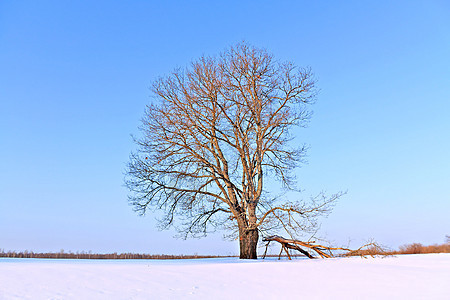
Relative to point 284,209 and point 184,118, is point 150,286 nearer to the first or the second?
point 284,209

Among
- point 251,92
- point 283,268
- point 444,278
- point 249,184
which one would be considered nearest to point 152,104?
point 251,92

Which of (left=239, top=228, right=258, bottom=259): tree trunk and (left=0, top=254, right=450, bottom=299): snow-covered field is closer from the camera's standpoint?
(left=0, top=254, right=450, bottom=299): snow-covered field

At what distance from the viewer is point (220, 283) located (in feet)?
25.4

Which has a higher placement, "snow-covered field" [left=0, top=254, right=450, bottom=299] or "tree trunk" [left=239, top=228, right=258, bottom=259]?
"tree trunk" [left=239, top=228, right=258, bottom=259]

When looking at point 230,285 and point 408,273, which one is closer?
point 230,285

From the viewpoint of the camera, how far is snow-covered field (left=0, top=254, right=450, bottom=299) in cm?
649

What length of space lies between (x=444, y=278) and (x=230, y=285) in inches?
246

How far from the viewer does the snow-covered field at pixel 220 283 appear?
6.49 m

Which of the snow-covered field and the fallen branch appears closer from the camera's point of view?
the snow-covered field

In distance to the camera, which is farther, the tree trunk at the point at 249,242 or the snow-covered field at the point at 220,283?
the tree trunk at the point at 249,242

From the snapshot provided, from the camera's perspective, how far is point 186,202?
15852 millimetres

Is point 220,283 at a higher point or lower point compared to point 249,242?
lower

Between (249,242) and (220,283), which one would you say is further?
(249,242)

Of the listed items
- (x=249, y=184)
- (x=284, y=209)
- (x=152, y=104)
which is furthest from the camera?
(x=152, y=104)
